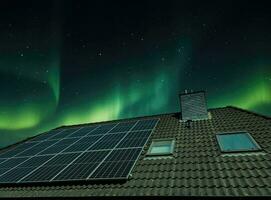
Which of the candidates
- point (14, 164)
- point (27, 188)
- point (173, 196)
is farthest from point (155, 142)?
point (14, 164)

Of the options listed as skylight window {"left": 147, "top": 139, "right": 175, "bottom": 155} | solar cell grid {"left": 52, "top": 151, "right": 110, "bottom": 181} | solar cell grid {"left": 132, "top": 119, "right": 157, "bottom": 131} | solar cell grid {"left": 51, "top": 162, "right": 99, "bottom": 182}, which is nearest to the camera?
solar cell grid {"left": 51, "top": 162, "right": 99, "bottom": 182}

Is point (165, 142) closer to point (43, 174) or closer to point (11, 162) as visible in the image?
point (43, 174)

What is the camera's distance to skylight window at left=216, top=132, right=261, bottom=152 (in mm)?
9645

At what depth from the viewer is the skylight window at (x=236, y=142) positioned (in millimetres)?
9645

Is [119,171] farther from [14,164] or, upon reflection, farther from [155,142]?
[14,164]

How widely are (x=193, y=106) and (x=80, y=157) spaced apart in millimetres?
8209

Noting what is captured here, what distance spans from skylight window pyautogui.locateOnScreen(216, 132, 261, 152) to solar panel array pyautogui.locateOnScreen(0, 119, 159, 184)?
3.48 metres

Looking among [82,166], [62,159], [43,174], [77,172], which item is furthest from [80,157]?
[43,174]

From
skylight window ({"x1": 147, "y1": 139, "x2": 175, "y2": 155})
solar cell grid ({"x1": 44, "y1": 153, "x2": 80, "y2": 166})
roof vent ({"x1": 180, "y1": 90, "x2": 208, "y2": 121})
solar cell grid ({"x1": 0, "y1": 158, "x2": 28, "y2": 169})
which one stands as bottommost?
solar cell grid ({"x1": 0, "y1": 158, "x2": 28, "y2": 169})

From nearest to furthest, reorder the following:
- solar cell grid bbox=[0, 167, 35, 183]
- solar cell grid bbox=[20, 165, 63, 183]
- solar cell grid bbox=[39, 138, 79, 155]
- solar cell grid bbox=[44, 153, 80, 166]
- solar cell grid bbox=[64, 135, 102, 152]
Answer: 1. solar cell grid bbox=[20, 165, 63, 183]
2. solar cell grid bbox=[0, 167, 35, 183]
3. solar cell grid bbox=[44, 153, 80, 166]
4. solar cell grid bbox=[64, 135, 102, 152]
5. solar cell grid bbox=[39, 138, 79, 155]

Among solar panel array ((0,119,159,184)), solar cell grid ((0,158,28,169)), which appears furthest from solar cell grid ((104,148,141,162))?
solar cell grid ((0,158,28,169))

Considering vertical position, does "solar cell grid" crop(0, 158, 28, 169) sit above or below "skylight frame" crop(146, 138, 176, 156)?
below

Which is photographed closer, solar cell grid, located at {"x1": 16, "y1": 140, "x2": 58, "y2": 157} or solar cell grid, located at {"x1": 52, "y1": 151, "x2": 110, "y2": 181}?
solar cell grid, located at {"x1": 52, "y1": 151, "x2": 110, "y2": 181}

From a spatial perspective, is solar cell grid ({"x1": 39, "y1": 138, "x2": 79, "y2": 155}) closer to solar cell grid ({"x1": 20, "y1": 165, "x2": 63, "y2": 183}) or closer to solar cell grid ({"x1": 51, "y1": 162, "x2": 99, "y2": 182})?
solar cell grid ({"x1": 20, "y1": 165, "x2": 63, "y2": 183})
